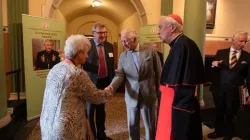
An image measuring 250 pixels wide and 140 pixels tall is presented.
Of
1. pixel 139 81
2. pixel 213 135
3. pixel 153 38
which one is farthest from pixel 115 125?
pixel 153 38

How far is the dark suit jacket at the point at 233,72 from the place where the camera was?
2680 mm

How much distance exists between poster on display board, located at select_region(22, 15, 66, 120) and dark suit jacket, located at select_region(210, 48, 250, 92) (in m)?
2.80

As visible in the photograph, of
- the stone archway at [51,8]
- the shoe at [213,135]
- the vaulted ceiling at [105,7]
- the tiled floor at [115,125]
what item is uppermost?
the vaulted ceiling at [105,7]

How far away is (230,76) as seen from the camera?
275 cm

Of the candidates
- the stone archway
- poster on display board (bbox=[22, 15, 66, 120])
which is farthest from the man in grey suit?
the stone archway

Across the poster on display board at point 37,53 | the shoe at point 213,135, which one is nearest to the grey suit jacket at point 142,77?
the shoe at point 213,135

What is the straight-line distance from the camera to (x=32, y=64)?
3754mm

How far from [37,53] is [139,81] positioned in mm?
2361

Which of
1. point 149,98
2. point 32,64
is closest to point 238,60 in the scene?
point 149,98

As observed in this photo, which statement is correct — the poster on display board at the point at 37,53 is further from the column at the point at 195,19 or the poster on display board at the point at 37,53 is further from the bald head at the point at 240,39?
the bald head at the point at 240,39

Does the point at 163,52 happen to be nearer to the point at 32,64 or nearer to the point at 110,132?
the point at 110,132

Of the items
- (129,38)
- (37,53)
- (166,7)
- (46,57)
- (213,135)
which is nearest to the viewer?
(129,38)

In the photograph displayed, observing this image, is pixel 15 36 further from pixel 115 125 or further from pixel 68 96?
pixel 68 96

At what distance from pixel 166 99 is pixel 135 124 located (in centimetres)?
74
